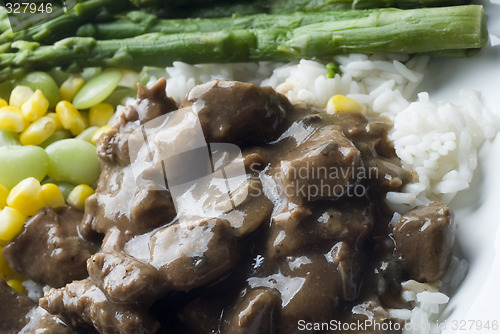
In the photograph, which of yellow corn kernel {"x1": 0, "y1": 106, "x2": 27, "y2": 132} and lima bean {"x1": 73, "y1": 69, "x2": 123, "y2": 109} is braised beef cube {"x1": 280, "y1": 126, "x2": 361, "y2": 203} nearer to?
lima bean {"x1": 73, "y1": 69, "x2": 123, "y2": 109}

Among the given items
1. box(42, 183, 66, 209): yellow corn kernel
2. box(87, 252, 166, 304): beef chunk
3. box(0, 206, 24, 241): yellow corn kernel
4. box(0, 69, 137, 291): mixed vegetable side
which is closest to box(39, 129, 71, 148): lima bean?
box(0, 69, 137, 291): mixed vegetable side

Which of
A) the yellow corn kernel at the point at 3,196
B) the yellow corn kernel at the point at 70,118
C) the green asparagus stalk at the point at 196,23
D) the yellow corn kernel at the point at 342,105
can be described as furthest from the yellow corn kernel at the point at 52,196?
the yellow corn kernel at the point at 342,105

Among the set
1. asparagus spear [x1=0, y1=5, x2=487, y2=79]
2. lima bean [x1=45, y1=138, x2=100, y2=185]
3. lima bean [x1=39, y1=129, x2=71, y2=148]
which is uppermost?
asparagus spear [x1=0, y1=5, x2=487, y2=79]

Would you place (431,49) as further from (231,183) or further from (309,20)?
(231,183)

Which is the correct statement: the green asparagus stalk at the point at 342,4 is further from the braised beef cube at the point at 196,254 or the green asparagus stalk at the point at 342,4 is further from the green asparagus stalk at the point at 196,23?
the braised beef cube at the point at 196,254

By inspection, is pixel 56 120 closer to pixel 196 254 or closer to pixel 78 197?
pixel 78 197

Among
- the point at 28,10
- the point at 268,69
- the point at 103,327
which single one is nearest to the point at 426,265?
the point at 103,327
